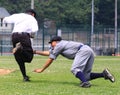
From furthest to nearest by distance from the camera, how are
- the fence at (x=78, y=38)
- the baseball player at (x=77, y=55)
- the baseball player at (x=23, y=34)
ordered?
the fence at (x=78, y=38), the baseball player at (x=23, y=34), the baseball player at (x=77, y=55)

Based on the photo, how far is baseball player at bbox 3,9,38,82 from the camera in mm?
12461

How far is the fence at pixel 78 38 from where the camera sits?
47.6 metres

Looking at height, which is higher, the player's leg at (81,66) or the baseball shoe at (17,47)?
the baseball shoe at (17,47)

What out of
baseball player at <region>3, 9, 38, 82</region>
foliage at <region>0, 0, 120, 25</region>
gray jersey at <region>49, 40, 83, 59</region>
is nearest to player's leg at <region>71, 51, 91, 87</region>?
gray jersey at <region>49, 40, 83, 59</region>

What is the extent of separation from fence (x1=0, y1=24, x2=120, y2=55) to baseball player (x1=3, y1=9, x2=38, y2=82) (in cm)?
3383

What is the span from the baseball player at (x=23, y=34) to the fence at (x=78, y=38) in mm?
33830

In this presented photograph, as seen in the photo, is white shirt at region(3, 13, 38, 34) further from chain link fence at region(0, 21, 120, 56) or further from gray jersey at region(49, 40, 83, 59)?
chain link fence at region(0, 21, 120, 56)

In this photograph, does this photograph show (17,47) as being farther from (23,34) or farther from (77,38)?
(77,38)

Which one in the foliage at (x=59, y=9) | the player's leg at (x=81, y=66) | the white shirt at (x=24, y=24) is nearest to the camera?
the player's leg at (x=81, y=66)

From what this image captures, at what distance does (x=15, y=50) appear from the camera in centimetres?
1234

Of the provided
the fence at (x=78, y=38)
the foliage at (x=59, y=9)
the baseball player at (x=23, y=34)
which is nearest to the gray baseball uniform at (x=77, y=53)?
the baseball player at (x=23, y=34)

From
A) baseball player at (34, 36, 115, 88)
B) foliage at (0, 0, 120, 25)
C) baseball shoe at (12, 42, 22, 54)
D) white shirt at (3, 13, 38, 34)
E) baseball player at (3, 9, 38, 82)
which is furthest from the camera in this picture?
foliage at (0, 0, 120, 25)

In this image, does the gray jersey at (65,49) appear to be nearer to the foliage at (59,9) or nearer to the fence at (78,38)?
the fence at (78,38)

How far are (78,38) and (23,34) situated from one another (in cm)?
3679
